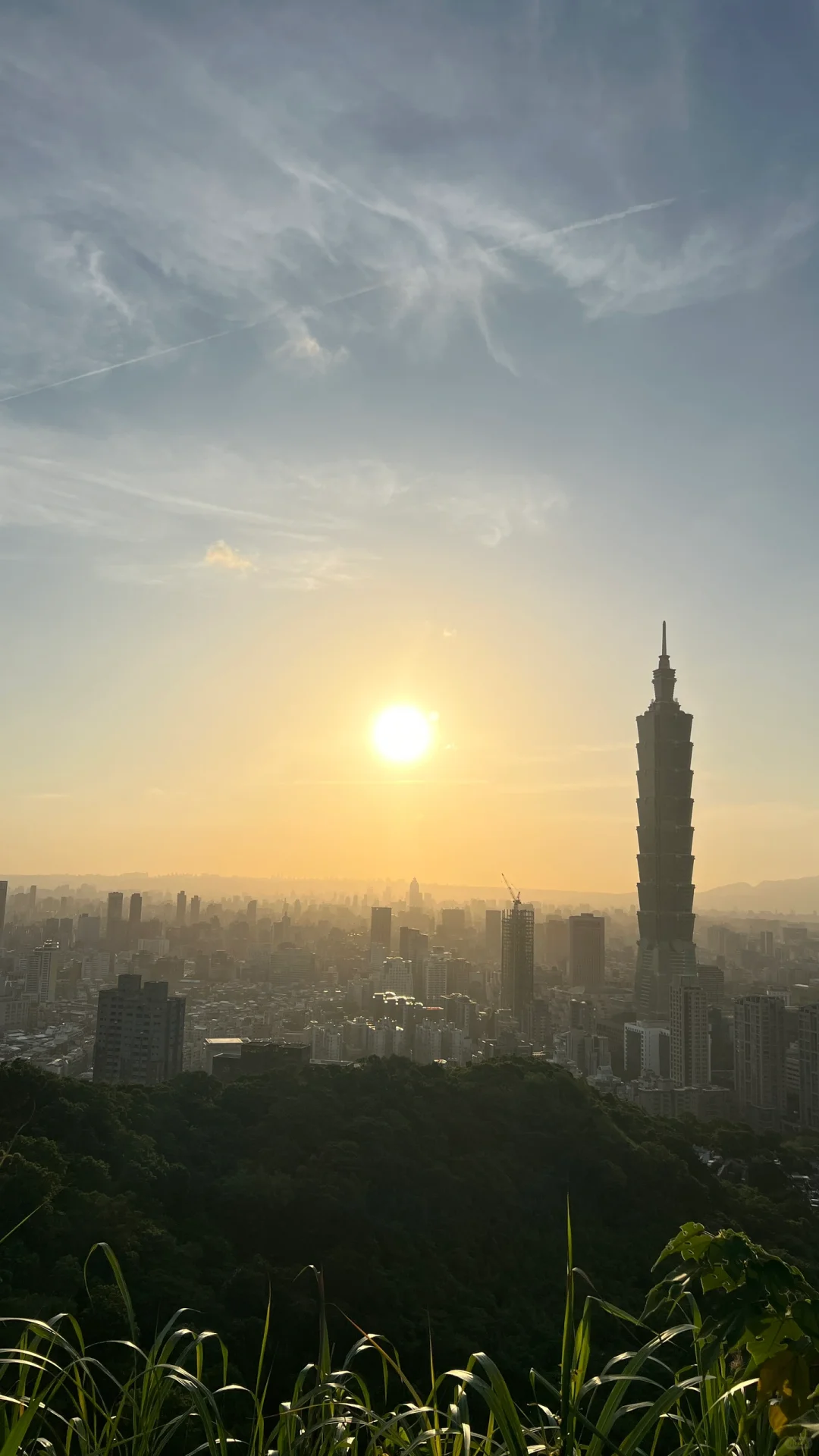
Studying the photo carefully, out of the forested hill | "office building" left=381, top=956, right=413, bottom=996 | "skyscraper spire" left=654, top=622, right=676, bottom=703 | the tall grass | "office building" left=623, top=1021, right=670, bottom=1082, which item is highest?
"skyscraper spire" left=654, top=622, right=676, bottom=703

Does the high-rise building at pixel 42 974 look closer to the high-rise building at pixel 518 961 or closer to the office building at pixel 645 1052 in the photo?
the high-rise building at pixel 518 961

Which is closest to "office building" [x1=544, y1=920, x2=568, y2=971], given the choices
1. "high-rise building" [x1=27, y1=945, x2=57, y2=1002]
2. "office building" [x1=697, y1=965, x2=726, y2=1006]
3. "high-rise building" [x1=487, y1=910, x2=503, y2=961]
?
"high-rise building" [x1=487, y1=910, x2=503, y2=961]

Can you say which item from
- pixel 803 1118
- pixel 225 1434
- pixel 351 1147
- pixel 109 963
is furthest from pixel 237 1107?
pixel 109 963

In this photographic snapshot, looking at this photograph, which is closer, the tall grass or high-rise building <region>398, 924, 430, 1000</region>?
the tall grass

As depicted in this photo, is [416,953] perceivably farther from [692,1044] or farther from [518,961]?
[692,1044]

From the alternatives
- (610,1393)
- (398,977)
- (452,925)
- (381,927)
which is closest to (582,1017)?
(398,977)

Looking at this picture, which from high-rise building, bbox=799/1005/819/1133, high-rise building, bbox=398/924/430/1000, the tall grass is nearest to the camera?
the tall grass

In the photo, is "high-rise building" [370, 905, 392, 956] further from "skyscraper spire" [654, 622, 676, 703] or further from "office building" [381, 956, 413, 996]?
"skyscraper spire" [654, 622, 676, 703]
